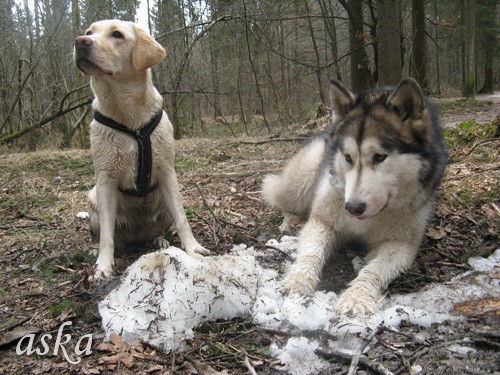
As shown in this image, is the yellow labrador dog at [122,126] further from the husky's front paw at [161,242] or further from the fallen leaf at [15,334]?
the fallen leaf at [15,334]

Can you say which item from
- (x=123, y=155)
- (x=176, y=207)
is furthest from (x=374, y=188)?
(x=123, y=155)

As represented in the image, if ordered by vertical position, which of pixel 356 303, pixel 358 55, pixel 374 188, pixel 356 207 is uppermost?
pixel 358 55

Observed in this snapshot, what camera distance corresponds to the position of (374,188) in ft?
9.18

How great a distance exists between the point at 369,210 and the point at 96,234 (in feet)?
8.21

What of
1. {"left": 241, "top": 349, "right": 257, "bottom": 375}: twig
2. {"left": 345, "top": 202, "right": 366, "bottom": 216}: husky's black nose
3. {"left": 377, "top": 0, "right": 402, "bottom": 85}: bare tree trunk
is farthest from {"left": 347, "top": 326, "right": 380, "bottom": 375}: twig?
{"left": 377, "top": 0, "right": 402, "bottom": 85}: bare tree trunk

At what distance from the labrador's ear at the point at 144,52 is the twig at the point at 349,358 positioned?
259 cm

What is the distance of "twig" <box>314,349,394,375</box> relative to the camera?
203 cm

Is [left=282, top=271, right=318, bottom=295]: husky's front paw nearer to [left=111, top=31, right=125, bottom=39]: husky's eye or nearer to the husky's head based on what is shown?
the husky's head

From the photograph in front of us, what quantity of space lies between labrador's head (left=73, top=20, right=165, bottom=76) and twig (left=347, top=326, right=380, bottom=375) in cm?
266

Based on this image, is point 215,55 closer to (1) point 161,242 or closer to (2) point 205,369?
(1) point 161,242

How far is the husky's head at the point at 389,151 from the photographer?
2.82 metres

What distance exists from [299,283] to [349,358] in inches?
32.2

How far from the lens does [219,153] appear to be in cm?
831

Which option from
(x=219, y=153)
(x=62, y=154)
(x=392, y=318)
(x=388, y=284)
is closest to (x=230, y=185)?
(x=219, y=153)
